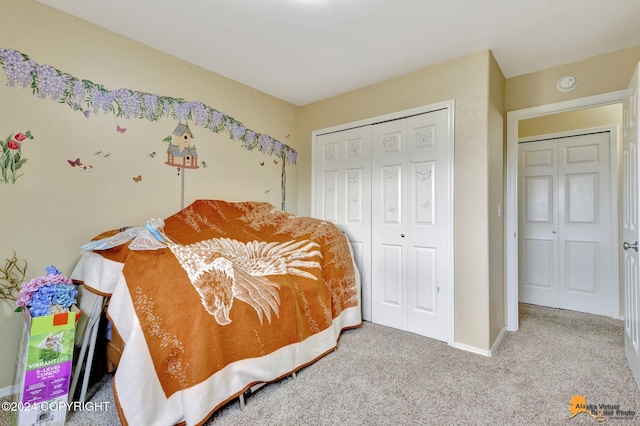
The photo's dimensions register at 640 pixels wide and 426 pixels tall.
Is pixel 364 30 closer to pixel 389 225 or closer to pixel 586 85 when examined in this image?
pixel 389 225

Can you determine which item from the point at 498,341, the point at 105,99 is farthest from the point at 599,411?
the point at 105,99

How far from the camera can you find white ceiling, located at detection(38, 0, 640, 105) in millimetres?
1861

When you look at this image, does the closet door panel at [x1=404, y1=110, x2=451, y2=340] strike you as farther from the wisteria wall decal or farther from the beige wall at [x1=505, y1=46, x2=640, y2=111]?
the wisteria wall decal

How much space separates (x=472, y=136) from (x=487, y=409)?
189 cm

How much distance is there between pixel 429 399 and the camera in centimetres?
173

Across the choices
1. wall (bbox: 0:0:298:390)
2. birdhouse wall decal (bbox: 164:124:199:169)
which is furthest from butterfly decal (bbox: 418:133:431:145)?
birdhouse wall decal (bbox: 164:124:199:169)

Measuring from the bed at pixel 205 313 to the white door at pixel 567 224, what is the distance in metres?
2.83

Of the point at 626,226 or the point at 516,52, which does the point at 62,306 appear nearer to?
the point at 516,52

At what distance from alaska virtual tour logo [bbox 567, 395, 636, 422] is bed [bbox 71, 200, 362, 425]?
4.87ft

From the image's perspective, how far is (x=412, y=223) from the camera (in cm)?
272

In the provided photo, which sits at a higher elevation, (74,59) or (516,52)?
(516,52)

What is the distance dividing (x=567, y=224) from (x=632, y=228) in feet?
5.63

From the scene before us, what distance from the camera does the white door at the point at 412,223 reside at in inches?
100

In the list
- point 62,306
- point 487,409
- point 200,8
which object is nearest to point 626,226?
point 487,409
